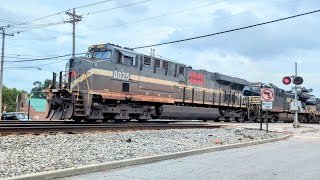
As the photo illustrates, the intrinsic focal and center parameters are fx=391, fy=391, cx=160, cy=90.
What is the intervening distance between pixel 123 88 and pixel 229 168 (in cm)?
1200

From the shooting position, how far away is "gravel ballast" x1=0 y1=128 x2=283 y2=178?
7.59 metres

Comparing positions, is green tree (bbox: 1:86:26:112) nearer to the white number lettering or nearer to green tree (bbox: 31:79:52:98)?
green tree (bbox: 31:79:52:98)

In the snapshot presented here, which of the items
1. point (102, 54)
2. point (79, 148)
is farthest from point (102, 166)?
point (102, 54)

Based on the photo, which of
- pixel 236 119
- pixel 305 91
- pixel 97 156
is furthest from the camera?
pixel 305 91

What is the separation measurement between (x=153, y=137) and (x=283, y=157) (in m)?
4.44

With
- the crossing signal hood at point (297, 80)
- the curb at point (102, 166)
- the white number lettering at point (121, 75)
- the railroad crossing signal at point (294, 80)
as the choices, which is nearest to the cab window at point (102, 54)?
the white number lettering at point (121, 75)

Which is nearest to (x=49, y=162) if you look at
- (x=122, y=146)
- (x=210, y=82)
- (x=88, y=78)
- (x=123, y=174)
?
(x=123, y=174)

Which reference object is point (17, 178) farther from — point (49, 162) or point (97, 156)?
point (97, 156)

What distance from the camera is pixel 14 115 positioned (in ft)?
115

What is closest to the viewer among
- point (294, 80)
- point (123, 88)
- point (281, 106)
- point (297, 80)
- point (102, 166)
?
point (102, 166)

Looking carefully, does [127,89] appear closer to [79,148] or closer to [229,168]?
[79,148]

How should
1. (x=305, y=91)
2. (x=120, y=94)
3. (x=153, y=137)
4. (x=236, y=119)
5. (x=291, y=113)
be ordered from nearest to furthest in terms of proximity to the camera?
(x=153, y=137)
(x=120, y=94)
(x=236, y=119)
(x=291, y=113)
(x=305, y=91)

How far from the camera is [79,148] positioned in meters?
9.70

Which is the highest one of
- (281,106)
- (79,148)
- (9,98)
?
(9,98)
